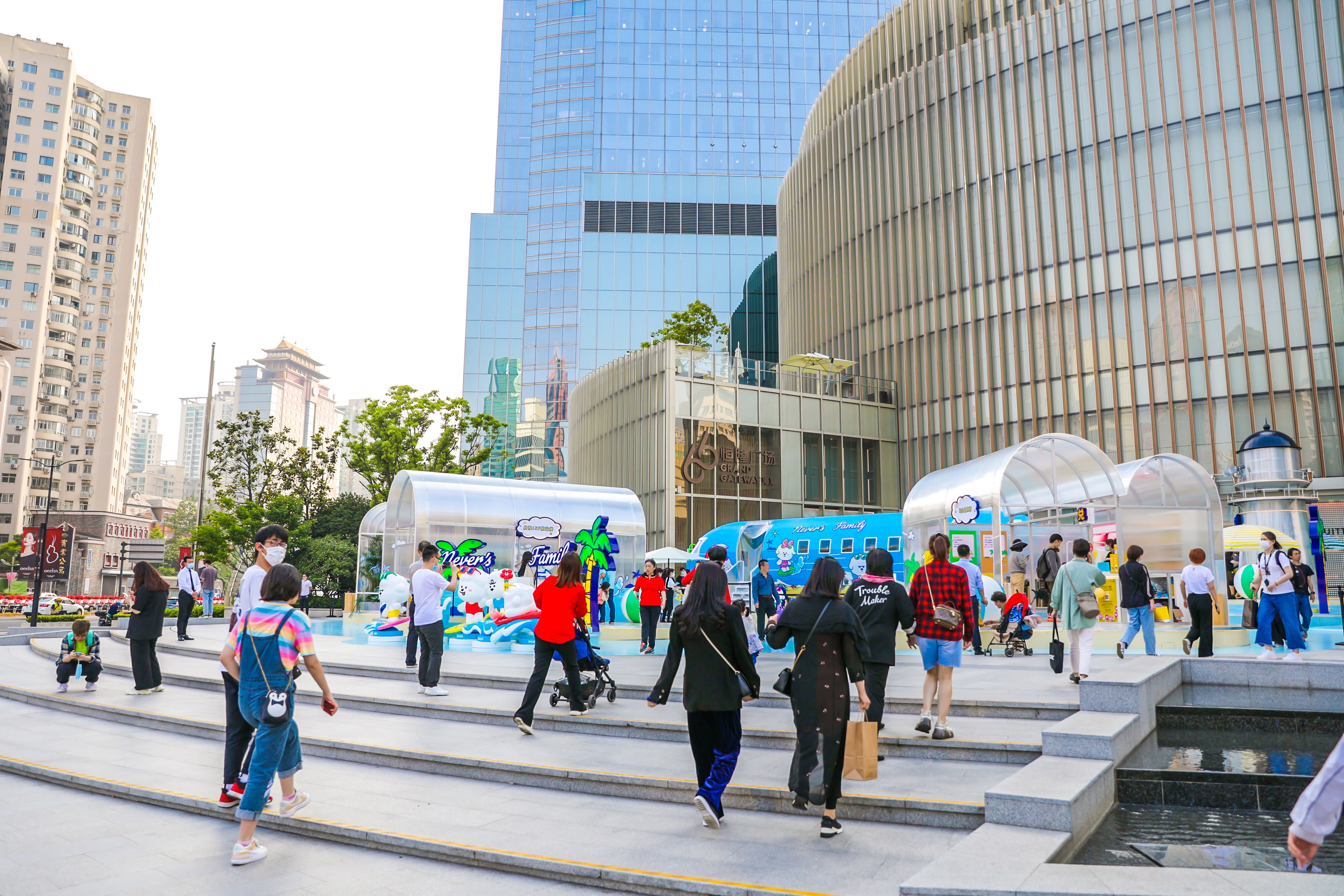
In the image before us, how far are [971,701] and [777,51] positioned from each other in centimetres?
7619

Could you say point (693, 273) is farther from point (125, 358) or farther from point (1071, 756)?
point (125, 358)

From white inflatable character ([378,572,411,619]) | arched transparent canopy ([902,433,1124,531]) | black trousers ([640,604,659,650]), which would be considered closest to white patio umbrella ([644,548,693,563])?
arched transparent canopy ([902,433,1124,531])

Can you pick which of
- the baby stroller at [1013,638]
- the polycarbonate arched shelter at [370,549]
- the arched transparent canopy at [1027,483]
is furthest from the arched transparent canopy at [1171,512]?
the polycarbonate arched shelter at [370,549]

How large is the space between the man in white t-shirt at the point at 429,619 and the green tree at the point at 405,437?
29.8 meters

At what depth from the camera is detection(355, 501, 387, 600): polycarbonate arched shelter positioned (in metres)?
27.3

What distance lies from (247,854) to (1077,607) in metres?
8.66

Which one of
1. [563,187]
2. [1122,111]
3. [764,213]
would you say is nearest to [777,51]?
[764,213]

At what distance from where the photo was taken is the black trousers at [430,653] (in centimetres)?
1104

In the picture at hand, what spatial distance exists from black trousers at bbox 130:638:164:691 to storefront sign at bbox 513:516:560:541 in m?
10.6

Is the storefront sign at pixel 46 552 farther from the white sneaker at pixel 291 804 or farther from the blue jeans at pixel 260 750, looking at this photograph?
the blue jeans at pixel 260 750

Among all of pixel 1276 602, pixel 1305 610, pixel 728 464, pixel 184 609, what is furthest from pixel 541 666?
pixel 728 464

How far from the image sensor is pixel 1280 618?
1111cm

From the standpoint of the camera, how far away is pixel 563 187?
72.4 meters

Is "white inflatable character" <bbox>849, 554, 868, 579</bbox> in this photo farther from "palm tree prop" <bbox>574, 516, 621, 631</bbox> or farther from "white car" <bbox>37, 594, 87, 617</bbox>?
"white car" <bbox>37, 594, 87, 617</bbox>
